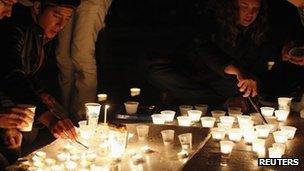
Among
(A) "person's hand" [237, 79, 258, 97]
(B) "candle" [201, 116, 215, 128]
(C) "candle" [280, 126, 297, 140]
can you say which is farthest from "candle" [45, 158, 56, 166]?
(A) "person's hand" [237, 79, 258, 97]

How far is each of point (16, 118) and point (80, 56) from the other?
122 inches

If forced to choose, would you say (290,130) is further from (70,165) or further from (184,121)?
(70,165)

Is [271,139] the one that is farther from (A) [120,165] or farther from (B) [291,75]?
(B) [291,75]

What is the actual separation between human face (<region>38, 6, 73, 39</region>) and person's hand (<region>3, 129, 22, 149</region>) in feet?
4.34

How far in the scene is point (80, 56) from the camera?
23.4 ft

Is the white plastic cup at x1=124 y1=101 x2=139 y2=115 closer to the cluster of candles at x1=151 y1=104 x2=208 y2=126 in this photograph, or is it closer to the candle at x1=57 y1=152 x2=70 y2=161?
the cluster of candles at x1=151 y1=104 x2=208 y2=126

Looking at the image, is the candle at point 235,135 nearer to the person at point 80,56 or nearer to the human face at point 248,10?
the human face at point 248,10

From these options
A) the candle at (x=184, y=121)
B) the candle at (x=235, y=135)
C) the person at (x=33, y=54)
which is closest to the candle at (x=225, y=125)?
the candle at (x=235, y=135)

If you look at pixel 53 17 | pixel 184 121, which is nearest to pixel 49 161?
pixel 53 17

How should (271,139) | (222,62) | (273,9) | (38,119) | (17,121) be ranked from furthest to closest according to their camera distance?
(273,9), (222,62), (271,139), (38,119), (17,121)

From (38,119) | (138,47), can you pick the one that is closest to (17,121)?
(38,119)

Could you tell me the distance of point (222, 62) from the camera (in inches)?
273

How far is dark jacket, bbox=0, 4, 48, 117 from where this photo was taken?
476 centimetres

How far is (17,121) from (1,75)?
852 mm
